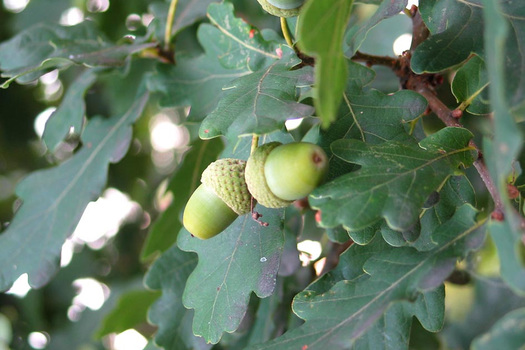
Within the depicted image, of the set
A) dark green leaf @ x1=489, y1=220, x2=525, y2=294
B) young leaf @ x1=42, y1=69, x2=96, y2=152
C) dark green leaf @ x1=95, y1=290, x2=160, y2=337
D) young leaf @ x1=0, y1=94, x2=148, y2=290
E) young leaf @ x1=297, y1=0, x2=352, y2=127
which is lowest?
dark green leaf @ x1=95, y1=290, x2=160, y2=337

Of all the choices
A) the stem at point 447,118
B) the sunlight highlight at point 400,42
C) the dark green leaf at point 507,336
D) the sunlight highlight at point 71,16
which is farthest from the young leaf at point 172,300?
the sunlight highlight at point 71,16

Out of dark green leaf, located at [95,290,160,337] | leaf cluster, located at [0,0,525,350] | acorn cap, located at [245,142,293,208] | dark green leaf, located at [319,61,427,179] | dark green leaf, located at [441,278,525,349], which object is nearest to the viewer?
leaf cluster, located at [0,0,525,350]

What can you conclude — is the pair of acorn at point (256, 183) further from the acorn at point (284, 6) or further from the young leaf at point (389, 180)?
the acorn at point (284, 6)

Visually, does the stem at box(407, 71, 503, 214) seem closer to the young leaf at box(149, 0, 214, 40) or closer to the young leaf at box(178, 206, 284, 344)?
the young leaf at box(178, 206, 284, 344)

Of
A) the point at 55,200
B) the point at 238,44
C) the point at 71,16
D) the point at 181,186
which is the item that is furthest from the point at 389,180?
the point at 71,16

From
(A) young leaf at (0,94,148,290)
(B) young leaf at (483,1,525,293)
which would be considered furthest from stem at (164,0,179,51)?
(B) young leaf at (483,1,525,293)

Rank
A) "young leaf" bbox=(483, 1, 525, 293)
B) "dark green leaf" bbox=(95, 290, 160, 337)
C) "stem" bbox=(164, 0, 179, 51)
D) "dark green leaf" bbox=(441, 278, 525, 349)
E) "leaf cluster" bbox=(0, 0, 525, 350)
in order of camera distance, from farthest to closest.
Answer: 1. "dark green leaf" bbox=(441, 278, 525, 349)
2. "dark green leaf" bbox=(95, 290, 160, 337)
3. "stem" bbox=(164, 0, 179, 51)
4. "leaf cluster" bbox=(0, 0, 525, 350)
5. "young leaf" bbox=(483, 1, 525, 293)

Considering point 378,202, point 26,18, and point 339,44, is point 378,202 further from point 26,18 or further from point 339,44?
point 26,18
